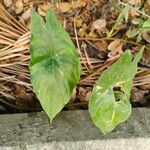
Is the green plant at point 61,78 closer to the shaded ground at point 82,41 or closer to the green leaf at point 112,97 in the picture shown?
the green leaf at point 112,97

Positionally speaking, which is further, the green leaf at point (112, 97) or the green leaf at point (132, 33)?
the green leaf at point (132, 33)

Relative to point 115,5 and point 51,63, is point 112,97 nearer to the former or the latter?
point 51,63

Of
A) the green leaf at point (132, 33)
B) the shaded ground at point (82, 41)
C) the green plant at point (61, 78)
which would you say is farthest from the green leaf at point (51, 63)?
the green leaf at point (132, 33)

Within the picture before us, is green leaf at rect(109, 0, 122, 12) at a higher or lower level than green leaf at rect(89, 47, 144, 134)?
higher

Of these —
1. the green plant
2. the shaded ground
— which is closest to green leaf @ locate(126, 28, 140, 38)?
the shaded ground

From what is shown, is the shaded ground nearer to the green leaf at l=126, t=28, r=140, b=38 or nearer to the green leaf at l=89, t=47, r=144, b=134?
the green leaf at l=126, t=28, r=140, b=38

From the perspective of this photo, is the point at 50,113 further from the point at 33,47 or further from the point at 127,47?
the point at 127,47
